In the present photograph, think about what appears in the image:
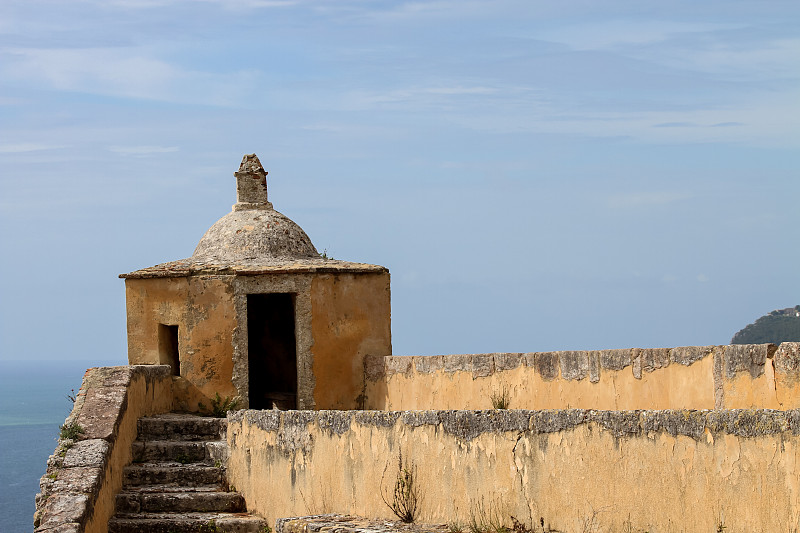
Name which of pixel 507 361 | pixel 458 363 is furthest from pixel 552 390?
pixel 458 363

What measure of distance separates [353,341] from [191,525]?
→ 4246mm

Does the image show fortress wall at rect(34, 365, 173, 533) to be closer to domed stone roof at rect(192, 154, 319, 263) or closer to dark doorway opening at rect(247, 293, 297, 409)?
domed stone roof at rect(192, 154, 319, 263)

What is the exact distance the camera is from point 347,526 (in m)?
7.82

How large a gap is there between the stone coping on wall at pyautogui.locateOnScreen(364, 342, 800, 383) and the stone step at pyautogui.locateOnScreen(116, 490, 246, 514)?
306cm

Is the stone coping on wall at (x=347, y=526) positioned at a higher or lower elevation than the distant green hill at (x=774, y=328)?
lower

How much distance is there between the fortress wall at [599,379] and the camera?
8.34m

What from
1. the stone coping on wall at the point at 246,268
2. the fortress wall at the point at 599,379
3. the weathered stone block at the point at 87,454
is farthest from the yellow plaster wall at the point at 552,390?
the weathered stone block at the point at 87,454

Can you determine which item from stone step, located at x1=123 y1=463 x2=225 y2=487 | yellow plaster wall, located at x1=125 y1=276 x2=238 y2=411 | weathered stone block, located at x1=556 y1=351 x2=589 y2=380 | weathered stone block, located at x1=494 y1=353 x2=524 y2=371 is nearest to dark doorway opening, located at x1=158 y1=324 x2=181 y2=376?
yellow plaster wall, located at x1=125 y1=276 x2=238 y2=411

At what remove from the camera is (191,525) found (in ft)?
33.4

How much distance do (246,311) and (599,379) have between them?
15.9ft

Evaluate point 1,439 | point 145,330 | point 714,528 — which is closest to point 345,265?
point 145,330

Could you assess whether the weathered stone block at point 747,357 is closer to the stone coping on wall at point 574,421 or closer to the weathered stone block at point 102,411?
the stone coping on wall at point 574,421

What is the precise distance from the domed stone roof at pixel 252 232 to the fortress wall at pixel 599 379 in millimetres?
1877

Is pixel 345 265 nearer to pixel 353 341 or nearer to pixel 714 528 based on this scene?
pixel 353 341
